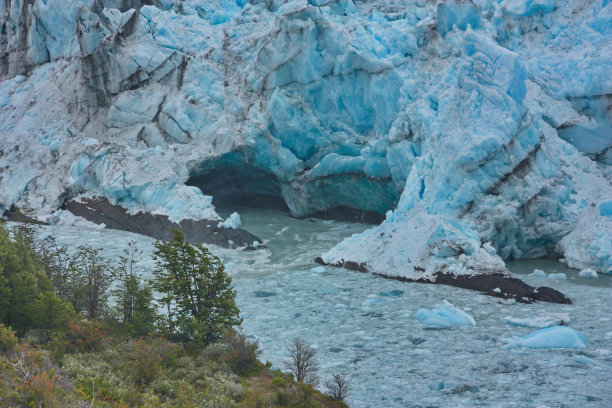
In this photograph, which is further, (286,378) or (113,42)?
(113,42)

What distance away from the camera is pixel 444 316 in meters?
15.6

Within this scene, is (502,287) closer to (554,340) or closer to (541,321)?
(541,321)

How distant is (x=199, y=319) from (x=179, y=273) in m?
1.24

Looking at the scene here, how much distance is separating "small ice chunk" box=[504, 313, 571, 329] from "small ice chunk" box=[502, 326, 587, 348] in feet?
3.15

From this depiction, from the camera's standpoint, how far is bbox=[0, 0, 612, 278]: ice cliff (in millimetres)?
21453

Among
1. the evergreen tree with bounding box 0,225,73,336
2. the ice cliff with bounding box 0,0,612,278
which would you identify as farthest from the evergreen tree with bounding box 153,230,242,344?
the ice cliff with bounding box 0,0,612,278

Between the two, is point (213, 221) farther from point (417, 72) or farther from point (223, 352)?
point (223, 352)

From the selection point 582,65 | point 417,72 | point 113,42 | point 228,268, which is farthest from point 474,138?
point 113,42

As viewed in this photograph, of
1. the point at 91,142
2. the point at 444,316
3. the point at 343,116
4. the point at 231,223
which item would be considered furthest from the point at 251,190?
the point at 444,316

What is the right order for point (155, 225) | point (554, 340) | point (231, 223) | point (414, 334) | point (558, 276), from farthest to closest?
point (155, 225), point (231, 223), point (558, 276), point (414, 334), point (554, 340)

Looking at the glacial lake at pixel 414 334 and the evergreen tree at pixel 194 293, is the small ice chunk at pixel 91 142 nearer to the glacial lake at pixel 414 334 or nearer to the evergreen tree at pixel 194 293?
the glacial lake at pixel 414 334

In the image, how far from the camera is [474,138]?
21109 millimetres

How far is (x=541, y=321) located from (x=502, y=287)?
9.30 ft

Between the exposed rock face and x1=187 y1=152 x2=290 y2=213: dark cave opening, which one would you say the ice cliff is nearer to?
x1=187 y1=152 x2=290 y2=213: dark cave opening
